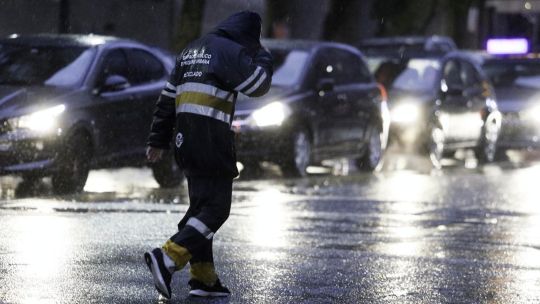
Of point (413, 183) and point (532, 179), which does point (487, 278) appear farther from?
point (532, 179)

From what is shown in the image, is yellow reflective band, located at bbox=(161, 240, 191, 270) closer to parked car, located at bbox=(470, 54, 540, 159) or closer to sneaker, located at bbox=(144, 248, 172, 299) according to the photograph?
sneaker, located at bbox=(144, 248, 172, 299)

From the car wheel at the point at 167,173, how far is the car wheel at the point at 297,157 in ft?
6.72

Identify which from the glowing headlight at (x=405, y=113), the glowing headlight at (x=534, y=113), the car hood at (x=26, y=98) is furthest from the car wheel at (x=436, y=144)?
the car hood at (x=26, y=98)

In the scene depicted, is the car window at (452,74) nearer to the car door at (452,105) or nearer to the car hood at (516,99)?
the car door at (452,105)

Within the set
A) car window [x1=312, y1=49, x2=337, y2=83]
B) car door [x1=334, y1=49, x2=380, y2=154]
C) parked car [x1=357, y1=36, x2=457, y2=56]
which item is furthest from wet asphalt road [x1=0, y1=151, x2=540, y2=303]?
parked car [x1=357, y1=36, x2=457, y2=56]

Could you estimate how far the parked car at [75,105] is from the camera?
14.7m

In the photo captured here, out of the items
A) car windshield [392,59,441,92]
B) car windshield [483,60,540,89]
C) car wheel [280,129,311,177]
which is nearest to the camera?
car wheel [280,129,311,177]

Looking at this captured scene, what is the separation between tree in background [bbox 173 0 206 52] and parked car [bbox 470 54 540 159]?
4764mm

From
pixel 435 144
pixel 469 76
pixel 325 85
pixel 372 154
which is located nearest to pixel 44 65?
pixel 325 85

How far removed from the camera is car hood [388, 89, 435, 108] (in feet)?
72.0

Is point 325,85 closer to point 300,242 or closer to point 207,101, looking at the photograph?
point 300,242

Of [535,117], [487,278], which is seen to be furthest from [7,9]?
[487,278]

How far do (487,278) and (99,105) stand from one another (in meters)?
6.68

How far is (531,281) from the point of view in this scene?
9500 mm
